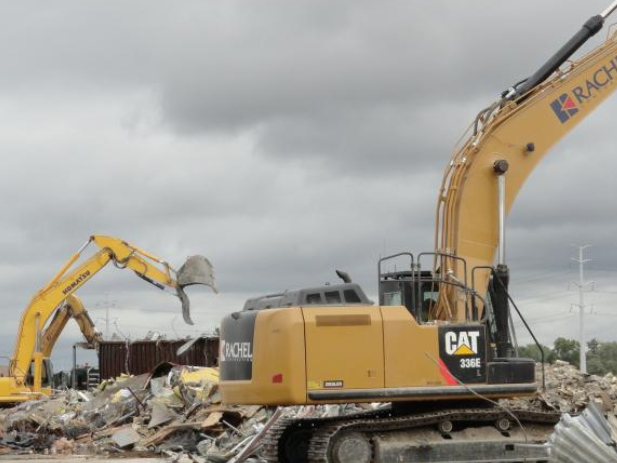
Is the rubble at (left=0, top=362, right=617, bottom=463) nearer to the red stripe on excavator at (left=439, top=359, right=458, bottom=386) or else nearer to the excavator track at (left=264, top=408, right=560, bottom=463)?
the excavator track at (left=264, top=408, right=560, bottom=463)

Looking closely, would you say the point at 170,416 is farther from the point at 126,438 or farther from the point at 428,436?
the point at 428,436

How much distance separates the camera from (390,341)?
1459 cm

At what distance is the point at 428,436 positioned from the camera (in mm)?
15180

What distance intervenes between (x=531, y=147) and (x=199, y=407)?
1087 centimetres

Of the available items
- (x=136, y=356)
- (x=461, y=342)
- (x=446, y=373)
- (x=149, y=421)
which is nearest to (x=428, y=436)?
(x=446, y=373)

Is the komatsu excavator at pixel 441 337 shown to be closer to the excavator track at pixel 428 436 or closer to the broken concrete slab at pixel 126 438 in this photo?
the excavator track at pixel 428 436

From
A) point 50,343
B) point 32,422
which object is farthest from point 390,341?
point 50,343

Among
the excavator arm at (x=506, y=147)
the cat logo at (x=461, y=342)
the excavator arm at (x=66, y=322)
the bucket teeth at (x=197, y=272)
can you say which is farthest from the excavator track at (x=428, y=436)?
the excavator arm at (x=66, y=322)

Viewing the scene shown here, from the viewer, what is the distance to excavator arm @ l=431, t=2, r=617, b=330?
16406 millimetres

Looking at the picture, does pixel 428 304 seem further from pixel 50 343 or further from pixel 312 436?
pixel 50 343

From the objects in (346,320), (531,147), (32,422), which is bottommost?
(32,422)

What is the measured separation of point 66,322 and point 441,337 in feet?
79.7

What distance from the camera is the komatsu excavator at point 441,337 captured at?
47.5 feet

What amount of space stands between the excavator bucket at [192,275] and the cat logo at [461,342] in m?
16.2
